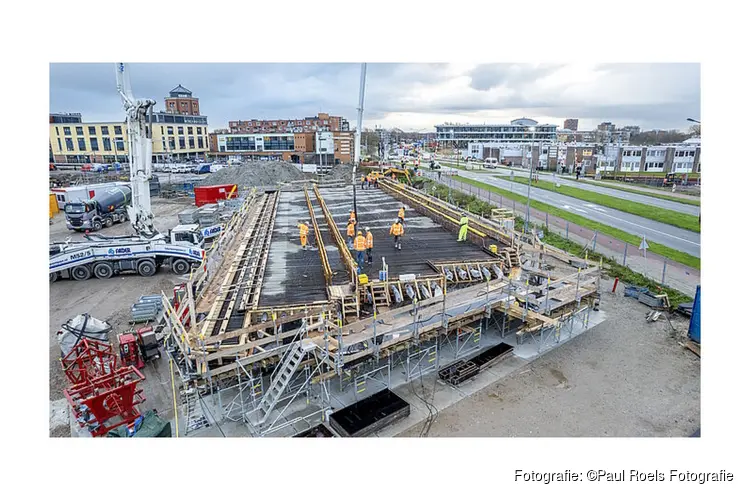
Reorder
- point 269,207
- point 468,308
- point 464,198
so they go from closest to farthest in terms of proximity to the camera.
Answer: point 468,308, point 269,207, point 464,198

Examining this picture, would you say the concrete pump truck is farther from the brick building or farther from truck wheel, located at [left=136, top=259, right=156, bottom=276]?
the brick building

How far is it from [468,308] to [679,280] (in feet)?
51.9

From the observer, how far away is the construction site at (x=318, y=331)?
12.1 m

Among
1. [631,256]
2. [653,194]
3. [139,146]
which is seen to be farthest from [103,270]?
[653,194]

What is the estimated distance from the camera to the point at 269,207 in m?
30.2

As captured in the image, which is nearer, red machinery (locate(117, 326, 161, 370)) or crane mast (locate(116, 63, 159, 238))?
red machinery (locate(117, 326, 161, 370))

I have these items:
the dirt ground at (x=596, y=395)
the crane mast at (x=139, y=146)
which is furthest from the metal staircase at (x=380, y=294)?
the crane mast at (x=139, y=146)

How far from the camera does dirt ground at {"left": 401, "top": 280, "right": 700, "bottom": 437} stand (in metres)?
12.4

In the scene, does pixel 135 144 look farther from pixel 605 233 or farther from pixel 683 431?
pixel 605 233

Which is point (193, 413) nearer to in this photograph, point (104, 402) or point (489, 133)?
point (104, 402)

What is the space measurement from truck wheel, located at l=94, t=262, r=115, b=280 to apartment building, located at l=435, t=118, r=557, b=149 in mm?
121054

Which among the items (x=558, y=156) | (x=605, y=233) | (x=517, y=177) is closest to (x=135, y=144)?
(x=605, y=233)

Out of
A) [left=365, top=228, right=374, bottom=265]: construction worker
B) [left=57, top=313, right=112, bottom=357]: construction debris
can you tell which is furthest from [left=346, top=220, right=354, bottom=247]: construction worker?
[left=57, top=313, right=112, bottom=357]: construction debris

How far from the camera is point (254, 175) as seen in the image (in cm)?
5834
